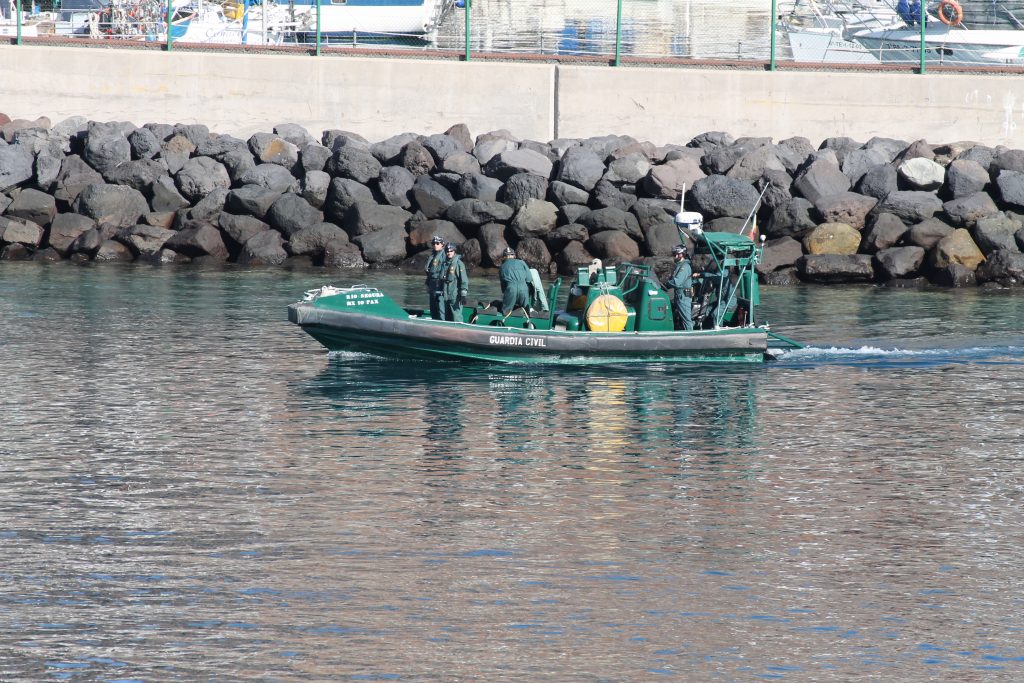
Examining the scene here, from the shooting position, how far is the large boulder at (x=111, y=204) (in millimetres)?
35250

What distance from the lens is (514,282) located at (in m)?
22.9

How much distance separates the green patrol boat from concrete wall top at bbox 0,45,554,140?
14973 millimetres

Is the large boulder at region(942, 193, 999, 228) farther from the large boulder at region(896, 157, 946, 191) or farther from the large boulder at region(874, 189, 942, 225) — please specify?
the large boulder at region(896, 157, 946, 191)

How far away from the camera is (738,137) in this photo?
3772 centimetres

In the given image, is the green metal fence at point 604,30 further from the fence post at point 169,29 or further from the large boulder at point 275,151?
the large boulder at point 275,151

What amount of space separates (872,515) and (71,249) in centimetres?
2404

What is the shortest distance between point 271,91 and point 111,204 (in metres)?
5.14

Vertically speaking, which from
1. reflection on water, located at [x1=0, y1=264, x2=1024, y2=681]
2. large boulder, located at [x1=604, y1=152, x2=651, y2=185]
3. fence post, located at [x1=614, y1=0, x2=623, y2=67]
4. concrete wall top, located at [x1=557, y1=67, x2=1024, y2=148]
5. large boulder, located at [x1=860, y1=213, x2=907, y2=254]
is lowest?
reflection on water, located at [x1=0, y1=264, x2=1024, y2=681]

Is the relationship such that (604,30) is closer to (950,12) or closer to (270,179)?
(950,12)

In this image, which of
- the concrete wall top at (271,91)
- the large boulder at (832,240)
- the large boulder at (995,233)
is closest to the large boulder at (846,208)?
the large boulder at (832,240)

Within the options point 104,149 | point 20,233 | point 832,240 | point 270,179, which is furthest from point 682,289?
point 104,149

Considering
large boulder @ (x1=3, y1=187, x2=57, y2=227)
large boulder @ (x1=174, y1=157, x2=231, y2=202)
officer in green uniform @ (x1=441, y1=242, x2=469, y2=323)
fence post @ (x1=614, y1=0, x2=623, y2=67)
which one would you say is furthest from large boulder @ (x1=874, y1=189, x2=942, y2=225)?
large boulder @ (x1=3, y1=187, x2=57, y2=227)

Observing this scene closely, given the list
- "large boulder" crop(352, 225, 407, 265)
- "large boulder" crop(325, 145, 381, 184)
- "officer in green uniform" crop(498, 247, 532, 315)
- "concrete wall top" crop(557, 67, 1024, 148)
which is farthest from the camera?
"concrete wall top" crop(557, 67, 1024, 148)

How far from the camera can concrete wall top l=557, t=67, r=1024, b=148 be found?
37.2 m
